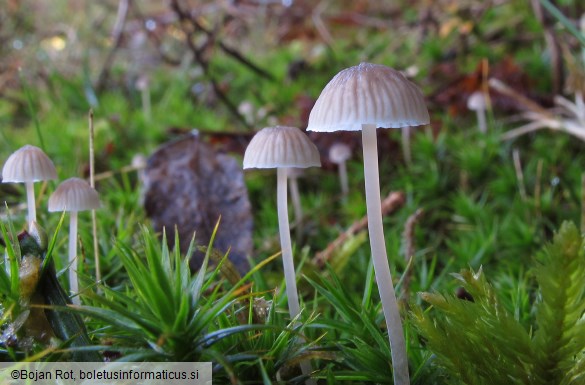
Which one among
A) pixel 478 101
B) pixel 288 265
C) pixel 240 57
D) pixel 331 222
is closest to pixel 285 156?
pixel 288 265

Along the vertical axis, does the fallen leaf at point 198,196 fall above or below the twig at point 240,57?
below

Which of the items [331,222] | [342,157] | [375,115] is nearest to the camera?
[375,115]

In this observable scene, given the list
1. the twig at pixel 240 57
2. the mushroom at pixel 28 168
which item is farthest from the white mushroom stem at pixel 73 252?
the twig at pixel 240 57

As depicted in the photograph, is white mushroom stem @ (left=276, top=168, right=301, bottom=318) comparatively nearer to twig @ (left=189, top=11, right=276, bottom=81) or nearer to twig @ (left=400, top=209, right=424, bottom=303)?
twig @ (left=400, top=209, right=424, bottom=303)

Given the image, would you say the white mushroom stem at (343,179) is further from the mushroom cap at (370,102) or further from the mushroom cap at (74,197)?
the mushroom cap at (370,102)

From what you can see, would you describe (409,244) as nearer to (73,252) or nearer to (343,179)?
(343,179)

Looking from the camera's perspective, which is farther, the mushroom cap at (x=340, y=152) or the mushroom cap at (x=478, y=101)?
the mushroom cap at (x=478, y=101)
